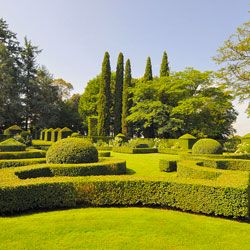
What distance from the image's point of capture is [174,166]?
45.4 feet

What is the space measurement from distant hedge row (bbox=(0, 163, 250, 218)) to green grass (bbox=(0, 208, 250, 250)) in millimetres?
390

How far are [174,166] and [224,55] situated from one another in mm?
15395

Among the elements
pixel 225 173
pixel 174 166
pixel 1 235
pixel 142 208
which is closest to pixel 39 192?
pixel 1 235

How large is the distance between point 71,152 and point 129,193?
376cm

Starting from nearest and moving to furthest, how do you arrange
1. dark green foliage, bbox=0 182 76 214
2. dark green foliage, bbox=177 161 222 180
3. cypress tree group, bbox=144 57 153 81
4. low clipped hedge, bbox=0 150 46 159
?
1. dark green foliage, bbox=0 182 76 214
2. dark green foliage, bbox=177 161 222 180
3. low clipped hedge, bbox=0 150 46 159
4. cypress tree group, bbox=144 57 153 81

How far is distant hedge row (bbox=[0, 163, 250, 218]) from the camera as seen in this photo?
6680mm

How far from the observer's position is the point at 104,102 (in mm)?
42281

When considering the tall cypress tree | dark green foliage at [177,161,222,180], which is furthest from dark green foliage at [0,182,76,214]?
the tall cypress tree

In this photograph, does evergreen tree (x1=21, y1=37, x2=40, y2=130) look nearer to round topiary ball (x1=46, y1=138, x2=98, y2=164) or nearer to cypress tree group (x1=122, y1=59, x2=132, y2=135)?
cypress tree group (x1=122, y1=59, x2=132, y2=135)

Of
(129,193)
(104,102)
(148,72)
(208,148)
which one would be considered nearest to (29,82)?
(104,102)

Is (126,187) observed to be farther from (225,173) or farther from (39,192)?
(225,173)

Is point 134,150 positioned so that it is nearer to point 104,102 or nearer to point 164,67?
point 104,102

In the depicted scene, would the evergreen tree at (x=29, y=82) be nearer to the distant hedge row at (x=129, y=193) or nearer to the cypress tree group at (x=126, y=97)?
the cypress tree group at (x=126, y=97)

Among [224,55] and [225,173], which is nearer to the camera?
[225,173]
